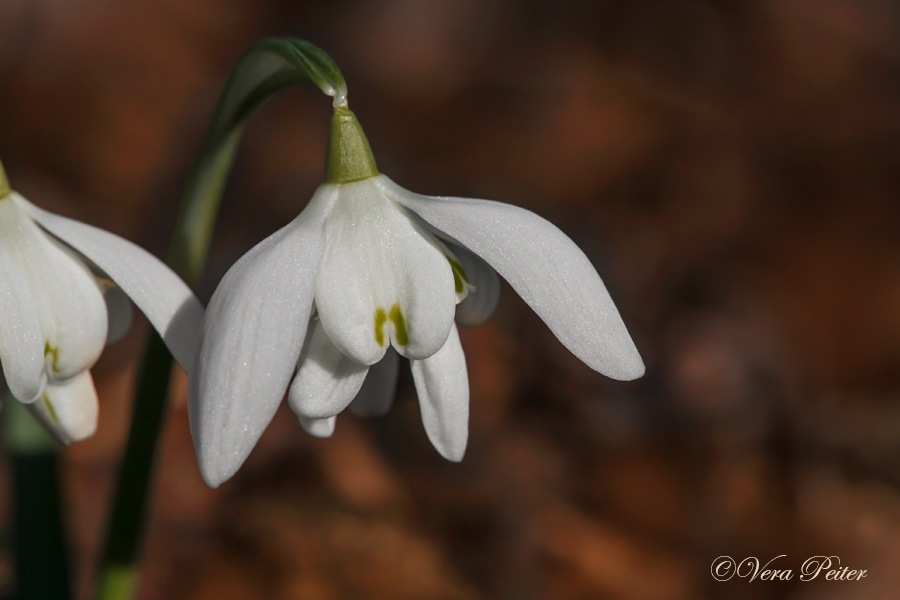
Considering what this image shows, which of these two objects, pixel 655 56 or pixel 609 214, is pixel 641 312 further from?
pixel 655 56

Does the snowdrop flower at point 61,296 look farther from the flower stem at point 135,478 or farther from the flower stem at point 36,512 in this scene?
the flower stem at point 36,512

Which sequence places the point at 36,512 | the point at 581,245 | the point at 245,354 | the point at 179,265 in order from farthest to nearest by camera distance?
the point at 581,245 → the point at 36,512 → the point at 179,265 → the point at 245,354

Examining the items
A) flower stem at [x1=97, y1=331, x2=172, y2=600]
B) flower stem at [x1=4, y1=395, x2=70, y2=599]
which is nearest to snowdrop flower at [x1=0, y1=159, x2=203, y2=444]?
flower stem at [x1=97, y1=331, x2=172, y2=600]

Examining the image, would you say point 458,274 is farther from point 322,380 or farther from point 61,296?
point 61,296

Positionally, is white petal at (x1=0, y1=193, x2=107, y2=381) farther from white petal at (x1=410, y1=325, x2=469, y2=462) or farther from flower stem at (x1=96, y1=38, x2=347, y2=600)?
white petal at (x1=410, y1=325, x2=469, y2=462)

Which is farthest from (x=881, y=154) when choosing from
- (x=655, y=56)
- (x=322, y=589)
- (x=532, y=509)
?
(x=322, y=589)

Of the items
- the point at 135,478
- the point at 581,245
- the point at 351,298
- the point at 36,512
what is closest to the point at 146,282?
the point at 351,298
